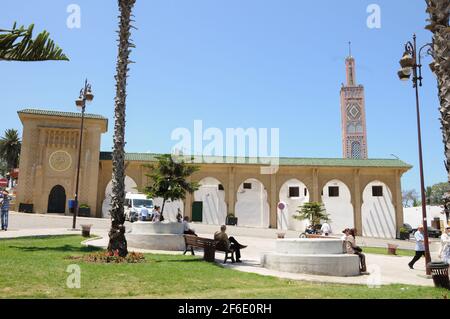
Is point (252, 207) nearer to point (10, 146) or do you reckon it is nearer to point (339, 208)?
point (339, 208)

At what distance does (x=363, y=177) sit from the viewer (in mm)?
37812

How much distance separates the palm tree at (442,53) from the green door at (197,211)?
32.2 m

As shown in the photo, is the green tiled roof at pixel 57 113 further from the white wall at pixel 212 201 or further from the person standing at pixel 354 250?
the person standing at pixel 354 250

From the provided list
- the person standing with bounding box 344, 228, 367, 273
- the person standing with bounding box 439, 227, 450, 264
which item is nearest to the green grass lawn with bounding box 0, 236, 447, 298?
the person standing with bounding box 439, 227, 450, 264

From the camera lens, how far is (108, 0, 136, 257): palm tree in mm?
11078

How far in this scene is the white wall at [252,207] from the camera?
1502 inches

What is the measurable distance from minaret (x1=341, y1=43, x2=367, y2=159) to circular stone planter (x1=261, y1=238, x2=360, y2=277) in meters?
63.0

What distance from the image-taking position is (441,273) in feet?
26.1

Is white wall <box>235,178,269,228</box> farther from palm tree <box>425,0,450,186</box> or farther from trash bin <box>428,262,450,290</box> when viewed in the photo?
palm tree <box>425,0,450,186</box>

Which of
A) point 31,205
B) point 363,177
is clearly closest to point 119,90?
point 31,205

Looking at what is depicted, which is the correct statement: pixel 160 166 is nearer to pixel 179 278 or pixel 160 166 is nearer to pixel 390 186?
pixel 179 278

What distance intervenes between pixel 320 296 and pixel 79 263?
5838 mm

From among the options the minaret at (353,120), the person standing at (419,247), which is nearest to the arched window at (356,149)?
the minaret at (353,120)
